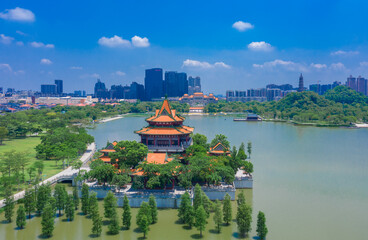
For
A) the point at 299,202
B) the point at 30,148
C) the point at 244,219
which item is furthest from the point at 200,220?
the point at 30,148

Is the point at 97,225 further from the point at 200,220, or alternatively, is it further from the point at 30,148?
the point at 30,148

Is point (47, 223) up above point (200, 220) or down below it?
below

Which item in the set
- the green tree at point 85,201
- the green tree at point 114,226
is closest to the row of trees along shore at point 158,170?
the green tree at point 85,201

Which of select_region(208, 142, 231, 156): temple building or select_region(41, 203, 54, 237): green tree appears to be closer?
select_region(41, 203, 54, 237): green tree

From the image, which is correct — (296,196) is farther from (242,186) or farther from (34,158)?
(34,158)

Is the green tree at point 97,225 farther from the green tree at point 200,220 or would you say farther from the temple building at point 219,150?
the temple building at point 219,150

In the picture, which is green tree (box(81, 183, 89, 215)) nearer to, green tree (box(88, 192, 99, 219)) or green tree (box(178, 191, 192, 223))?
green tree (box(88, 192, 99, 219))

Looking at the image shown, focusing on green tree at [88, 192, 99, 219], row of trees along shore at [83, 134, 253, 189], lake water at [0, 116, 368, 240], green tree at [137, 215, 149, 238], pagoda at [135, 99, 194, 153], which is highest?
pagoda at [135, 99, 194, 153]

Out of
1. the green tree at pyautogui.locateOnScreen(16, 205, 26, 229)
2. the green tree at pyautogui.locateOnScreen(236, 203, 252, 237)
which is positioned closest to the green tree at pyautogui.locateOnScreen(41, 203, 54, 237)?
the green tree at pyautogui.locateOnScreen(16, 205, 26, 229)
